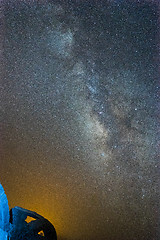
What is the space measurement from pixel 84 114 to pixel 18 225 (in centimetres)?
145

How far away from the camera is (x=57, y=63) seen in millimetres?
3152

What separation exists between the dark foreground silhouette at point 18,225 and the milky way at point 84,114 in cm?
80

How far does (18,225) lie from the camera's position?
2.18 meters

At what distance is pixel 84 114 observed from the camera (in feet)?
10.2

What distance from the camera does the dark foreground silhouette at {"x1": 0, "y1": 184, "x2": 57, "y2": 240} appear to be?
6.63 feet

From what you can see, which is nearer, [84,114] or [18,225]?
[18,225]

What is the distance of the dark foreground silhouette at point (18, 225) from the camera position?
6.63 feet

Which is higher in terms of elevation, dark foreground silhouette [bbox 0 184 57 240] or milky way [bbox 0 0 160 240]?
milky way [bbox 0 0 160 240]

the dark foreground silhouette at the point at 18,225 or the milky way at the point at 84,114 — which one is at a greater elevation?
the milky way at the point at 84,114

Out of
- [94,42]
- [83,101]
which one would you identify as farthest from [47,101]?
[94,42]

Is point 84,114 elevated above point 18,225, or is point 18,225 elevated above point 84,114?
point 84,114

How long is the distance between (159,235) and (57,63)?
2.41 m

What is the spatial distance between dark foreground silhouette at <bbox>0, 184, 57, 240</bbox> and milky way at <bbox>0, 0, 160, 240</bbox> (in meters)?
0.80

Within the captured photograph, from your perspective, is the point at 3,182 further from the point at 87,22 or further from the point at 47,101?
the point at 87,22
